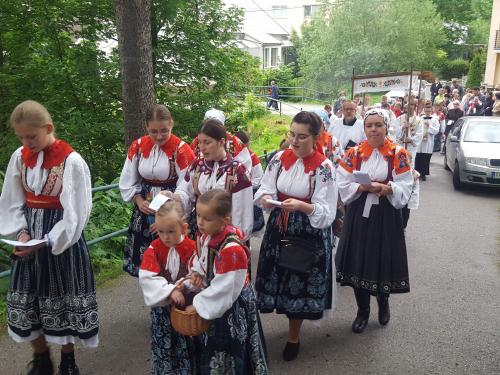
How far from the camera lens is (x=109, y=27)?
9508 mm

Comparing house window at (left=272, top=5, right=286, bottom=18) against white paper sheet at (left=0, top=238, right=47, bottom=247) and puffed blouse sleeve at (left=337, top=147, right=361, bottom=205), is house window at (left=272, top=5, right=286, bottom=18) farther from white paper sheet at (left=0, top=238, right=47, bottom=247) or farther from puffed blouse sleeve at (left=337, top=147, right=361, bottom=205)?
white paper sheet at (left=0, top=238, right=47, bottom=247)

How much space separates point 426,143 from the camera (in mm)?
11797

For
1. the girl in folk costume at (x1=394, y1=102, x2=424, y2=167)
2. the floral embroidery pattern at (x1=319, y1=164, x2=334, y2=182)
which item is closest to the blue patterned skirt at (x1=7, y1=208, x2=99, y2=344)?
the floral embroidery pattern at (x1=319, y1=164, x2=334, y2=182)

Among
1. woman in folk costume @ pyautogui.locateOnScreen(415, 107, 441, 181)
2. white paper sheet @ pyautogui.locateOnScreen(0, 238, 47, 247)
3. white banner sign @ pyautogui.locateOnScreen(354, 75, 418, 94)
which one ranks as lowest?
woman in folk costume @ pyautogui.locateOnScreen(415, 107, 441, 181)

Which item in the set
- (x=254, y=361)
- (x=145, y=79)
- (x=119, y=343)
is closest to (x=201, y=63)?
(x=145, y=79)

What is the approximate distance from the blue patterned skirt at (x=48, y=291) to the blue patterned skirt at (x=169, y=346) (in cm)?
78

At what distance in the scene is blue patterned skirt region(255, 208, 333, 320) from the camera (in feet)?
12.9

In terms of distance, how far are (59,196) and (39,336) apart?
106 cm

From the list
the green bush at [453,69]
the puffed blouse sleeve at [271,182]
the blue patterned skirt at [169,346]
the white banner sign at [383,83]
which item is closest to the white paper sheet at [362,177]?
the puffed blouse sleeve at [271,182]

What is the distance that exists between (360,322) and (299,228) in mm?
1360

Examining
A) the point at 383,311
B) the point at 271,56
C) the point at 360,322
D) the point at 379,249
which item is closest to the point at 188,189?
the point at 379,249

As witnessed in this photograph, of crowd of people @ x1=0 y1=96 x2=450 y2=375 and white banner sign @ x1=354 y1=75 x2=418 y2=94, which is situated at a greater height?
white banner sign @ x1=354 y1=75 x2=418 y2=94

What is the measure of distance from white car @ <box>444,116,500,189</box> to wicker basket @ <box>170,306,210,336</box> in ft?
31.9

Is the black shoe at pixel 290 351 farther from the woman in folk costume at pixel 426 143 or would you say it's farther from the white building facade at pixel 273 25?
the white building facade at pixel 273 25
